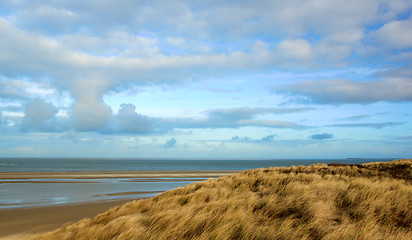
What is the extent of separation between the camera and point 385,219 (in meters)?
6.72

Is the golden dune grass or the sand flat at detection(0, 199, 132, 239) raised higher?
the golden dune grass

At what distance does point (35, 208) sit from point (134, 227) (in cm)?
1247

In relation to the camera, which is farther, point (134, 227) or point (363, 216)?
point (363, 216)

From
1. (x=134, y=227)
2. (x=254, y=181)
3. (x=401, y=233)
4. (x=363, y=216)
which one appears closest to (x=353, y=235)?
(x=401, y=233)

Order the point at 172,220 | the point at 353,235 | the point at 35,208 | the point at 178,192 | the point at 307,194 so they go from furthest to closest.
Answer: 1. the point at 35,208
2. the point at 178,192
3. the point at 307,194
4. the point at 172,220
5. the point at 353,235

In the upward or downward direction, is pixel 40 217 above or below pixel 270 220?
below

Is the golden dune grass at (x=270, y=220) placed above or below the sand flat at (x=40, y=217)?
above

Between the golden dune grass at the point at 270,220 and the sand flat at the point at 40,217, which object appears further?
the sand flat at the point at 40,217

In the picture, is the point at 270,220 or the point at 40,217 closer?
the point at 270,220

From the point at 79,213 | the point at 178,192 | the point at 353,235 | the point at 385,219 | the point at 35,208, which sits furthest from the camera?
the point at 35,208

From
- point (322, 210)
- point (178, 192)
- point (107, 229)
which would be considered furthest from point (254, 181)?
point (107, 229)

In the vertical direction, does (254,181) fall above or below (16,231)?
above

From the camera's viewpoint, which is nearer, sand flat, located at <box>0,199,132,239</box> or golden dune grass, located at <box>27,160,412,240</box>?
golden dune grass, located at <box>27,160,412,240</box>

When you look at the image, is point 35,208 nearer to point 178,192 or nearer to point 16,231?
point 16,231
